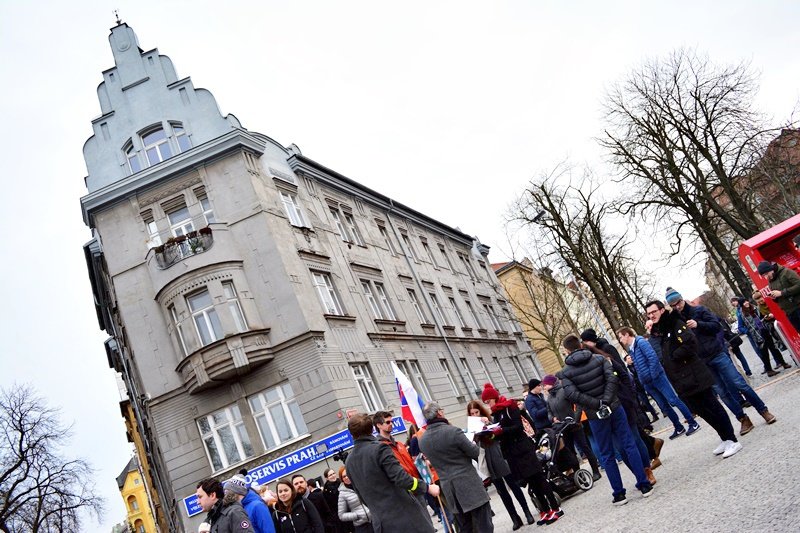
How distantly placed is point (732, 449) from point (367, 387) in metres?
15.9

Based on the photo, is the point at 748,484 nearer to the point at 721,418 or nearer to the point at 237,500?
the point at 721,418

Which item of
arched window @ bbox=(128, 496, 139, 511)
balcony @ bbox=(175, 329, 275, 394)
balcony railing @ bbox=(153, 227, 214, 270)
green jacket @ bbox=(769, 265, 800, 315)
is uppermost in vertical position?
arched window @ bbox=(128, 496, 139, 511)

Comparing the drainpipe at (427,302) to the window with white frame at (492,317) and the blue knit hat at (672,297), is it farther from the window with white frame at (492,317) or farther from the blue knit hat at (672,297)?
the blue knit hat at (672,297)

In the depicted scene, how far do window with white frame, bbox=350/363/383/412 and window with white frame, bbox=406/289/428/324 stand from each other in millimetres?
7982

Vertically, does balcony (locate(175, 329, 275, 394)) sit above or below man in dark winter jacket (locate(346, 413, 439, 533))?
above

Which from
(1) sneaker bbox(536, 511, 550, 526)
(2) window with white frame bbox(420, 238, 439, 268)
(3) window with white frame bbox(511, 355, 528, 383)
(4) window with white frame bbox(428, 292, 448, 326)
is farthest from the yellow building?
(1) sneaker bbox(536, 511, 550, 526)

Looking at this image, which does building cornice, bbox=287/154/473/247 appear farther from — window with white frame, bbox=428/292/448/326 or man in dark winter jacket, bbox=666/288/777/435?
man in dark winter jacket, bbox=666/288/777/435

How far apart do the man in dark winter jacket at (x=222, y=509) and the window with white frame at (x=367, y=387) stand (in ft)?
50.7

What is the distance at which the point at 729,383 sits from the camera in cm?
927

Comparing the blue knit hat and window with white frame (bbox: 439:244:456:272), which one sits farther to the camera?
window with white frame (bbox: 439:244:456:272)

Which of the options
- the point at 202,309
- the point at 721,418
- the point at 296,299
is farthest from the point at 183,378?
the point at 721,418

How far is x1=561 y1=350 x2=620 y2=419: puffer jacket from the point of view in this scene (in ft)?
25.4

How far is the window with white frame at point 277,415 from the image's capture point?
20203 mm

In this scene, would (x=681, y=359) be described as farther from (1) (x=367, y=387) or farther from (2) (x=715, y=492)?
(1) (x=367, y=387)
